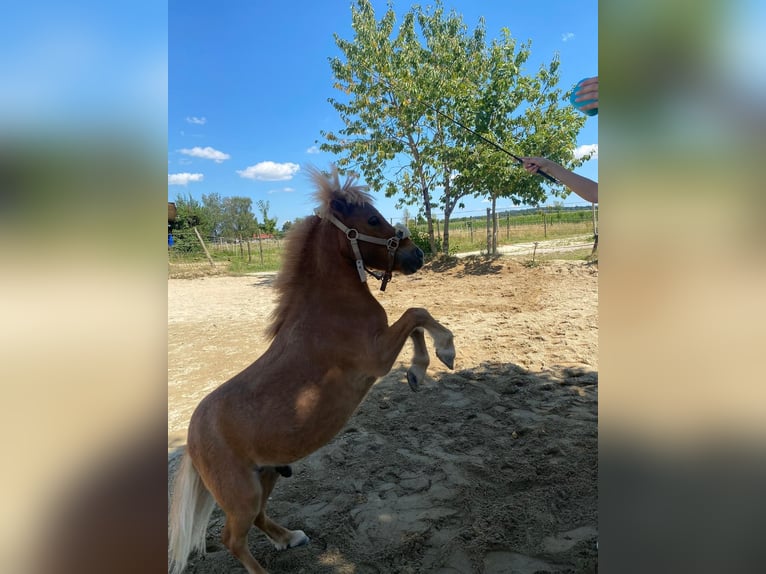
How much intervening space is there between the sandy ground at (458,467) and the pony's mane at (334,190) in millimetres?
2287

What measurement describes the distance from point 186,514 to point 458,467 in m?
2.20

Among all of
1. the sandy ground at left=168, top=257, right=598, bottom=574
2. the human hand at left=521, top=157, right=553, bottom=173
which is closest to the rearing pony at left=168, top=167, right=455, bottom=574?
the sandy ground at left=168, top=257, right=598, bottom=574

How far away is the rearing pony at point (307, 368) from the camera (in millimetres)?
2291

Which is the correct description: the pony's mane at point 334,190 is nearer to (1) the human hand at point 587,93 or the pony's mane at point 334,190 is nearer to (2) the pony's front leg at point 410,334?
(2) the pony's front leg at point 410,334

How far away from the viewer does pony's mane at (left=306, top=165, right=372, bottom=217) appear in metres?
2.52

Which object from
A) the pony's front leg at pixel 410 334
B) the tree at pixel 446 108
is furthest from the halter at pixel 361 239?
the tree at pixel 446 108
